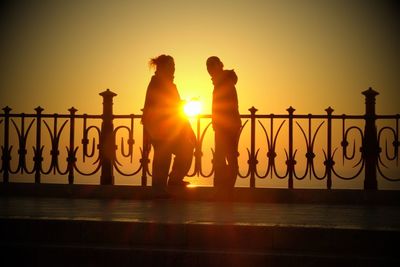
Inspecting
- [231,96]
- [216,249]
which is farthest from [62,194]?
[216,249]

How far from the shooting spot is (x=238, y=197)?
487 inches

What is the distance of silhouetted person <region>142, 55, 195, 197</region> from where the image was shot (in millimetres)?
11094

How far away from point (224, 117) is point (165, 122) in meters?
0.99

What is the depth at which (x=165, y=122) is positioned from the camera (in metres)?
11.1

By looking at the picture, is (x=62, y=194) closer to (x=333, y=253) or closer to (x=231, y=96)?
(x=231, y=96)

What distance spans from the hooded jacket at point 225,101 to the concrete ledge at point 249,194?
132 centimetres

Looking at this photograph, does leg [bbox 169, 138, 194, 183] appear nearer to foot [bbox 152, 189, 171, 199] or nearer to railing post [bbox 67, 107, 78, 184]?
foot [bbox 152, 189, 171, 199]

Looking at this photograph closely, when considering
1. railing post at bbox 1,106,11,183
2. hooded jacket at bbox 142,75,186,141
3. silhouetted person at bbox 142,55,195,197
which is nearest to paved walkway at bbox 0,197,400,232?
silhouetted person at bbox 142,55,195,197

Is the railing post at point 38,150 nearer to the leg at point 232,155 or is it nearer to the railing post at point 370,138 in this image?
the leg at point 232,155

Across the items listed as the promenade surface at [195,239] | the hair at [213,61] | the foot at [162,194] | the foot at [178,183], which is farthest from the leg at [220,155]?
the promenade surface at [195,239]

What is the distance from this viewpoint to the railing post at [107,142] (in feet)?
44.8

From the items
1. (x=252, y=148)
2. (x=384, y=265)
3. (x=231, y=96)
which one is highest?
(x=231, y=96)

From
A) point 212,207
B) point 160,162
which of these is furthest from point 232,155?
point 212,207

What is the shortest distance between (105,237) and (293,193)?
5875 mm
